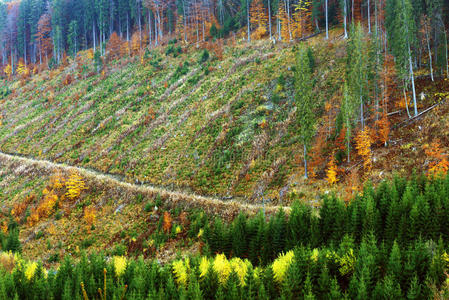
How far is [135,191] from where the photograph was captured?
33.1 metres

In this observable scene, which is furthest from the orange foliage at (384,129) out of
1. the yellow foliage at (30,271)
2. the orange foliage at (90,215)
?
the yellow foliage at (30,271)

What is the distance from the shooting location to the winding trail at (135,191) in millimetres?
27422

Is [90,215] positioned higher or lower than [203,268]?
lower

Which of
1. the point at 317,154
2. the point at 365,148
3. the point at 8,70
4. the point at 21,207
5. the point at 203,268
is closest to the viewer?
the point at 203,268

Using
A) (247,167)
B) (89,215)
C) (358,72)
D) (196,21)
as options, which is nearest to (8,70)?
(196,21)

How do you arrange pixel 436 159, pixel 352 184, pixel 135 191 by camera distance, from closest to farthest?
pixel 436 159, pixel 352 184, pixel 135 191

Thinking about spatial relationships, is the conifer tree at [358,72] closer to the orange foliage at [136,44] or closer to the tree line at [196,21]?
the tree line at [196,21]

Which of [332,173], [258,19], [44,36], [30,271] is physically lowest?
[30,271]

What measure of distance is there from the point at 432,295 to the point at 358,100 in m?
24.2

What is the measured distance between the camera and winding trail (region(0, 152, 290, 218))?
27422mm

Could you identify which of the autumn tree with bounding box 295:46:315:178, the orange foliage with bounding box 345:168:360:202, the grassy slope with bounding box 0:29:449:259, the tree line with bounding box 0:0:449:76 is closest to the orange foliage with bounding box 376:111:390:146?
the grassy slope with bounding box 0:29:449:259

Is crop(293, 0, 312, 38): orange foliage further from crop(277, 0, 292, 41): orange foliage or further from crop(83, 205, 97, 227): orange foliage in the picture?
crop(83, 205, 97, 227): orange foliage

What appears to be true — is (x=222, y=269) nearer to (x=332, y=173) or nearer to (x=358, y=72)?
(x=332, y=173)

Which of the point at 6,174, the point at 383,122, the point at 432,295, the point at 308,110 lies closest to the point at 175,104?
the point at 308,110
